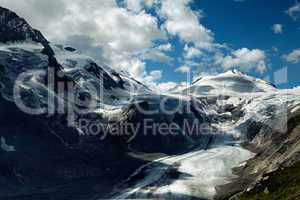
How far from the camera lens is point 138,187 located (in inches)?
7515

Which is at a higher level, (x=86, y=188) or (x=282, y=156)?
(x=282, y=156)

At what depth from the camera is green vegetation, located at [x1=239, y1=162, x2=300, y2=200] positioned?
350 feet

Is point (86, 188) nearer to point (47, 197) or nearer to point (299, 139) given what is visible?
point (47, 197)

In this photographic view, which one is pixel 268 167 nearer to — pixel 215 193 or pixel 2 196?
pixel 215 193

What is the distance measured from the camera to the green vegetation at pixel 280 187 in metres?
107

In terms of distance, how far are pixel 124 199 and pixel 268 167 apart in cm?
4899

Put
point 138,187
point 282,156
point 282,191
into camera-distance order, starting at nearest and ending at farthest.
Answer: point 282,191, point 282,156, point 138,187

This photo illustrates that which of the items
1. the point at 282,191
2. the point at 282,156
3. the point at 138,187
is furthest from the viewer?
the point at 138,187

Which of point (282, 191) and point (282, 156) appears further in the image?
point (282, 156)

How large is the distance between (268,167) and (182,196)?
99.3 feet

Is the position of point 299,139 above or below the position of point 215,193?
above

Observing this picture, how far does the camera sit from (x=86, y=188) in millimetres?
197375

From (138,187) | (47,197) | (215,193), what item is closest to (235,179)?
(215,193)

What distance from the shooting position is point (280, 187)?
385 feet
